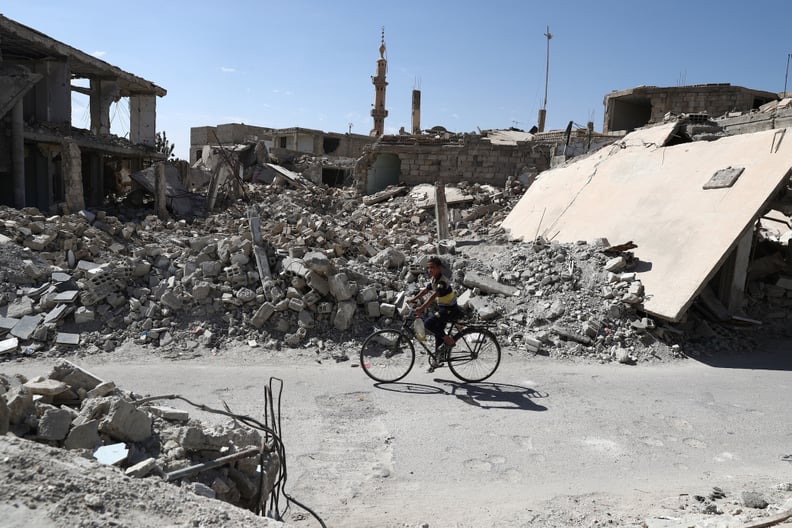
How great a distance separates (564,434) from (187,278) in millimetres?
6015

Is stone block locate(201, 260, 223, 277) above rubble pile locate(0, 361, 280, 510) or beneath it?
above

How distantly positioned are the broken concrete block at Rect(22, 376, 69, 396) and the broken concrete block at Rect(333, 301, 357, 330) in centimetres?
465

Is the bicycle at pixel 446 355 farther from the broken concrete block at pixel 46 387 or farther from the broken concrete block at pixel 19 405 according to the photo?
the broken concrete block at pixel 19 405

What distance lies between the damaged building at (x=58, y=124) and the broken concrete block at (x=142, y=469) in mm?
14429

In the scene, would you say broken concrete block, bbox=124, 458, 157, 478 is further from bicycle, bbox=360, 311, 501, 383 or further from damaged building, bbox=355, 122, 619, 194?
damaged building, bbox=355, 122, 619, 194

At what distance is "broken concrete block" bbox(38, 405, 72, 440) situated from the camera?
10.3ft

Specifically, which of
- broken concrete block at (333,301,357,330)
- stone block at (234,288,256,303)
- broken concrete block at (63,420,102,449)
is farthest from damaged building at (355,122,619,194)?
broken concrete block at (63,420,102,449)

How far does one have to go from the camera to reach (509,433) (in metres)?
5.37

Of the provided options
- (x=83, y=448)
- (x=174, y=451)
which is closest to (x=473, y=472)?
(x=174, y=451)

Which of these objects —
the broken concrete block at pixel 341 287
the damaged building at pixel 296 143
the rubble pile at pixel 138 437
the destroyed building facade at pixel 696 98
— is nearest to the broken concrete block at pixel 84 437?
the rubble pile at pixel 138 437

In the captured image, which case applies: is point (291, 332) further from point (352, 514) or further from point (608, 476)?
point (608, 476)

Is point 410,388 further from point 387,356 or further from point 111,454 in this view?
point 111,454

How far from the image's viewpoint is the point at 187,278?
28.6ft

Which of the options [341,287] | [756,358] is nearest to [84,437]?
[341,287]
